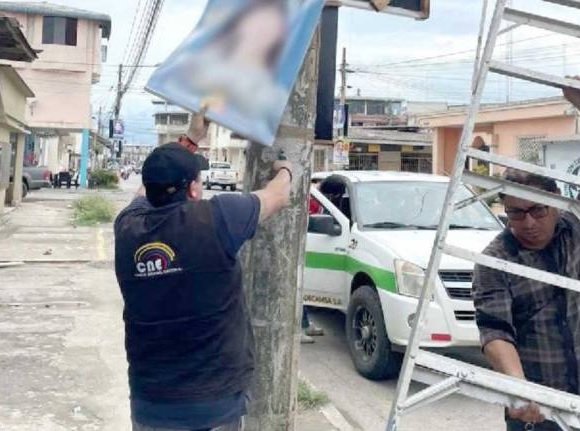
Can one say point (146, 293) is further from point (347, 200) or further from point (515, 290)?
point (347, 200)

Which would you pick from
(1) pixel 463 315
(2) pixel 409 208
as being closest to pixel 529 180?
(1) pixel 463 315

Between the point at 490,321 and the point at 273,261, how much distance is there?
3.08 ft

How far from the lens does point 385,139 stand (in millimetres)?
42312

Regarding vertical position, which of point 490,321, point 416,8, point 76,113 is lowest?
point 490,321

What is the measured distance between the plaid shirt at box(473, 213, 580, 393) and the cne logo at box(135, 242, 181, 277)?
1.24m

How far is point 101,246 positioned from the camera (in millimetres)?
15047

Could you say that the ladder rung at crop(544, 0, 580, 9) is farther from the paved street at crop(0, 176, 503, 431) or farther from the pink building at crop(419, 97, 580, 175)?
the pink building at crop(419, 97, 580, 175)

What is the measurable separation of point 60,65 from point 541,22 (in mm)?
39668

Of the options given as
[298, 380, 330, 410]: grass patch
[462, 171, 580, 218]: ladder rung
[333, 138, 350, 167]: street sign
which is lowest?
[298, 380, 330, 410]: grass patch

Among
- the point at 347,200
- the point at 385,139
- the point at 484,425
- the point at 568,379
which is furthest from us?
the point at 385,139

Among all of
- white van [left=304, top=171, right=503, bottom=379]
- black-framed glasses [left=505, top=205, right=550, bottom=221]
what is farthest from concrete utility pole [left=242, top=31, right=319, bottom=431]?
white van [left=304, top=171, right=503, bottom=379]

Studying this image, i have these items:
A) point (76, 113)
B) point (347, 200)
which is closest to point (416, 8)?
point (347, 200)

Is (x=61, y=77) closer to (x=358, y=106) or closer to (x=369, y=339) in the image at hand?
(x=358, y=106)

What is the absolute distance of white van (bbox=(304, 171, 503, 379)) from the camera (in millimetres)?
5836
